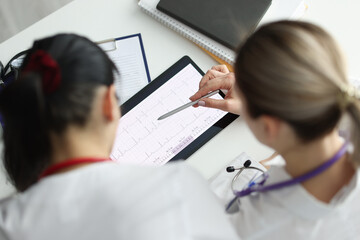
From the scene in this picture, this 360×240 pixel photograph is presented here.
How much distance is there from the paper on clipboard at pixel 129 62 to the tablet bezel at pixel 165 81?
0.7 inches

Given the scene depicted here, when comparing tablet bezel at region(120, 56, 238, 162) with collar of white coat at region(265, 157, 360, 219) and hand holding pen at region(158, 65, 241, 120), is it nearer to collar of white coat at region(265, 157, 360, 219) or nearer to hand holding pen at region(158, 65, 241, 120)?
hand holding pen at region(158, 65, 241, 120)

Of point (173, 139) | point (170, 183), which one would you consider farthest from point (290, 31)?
point (173, 139)

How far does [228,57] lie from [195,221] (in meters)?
0.51

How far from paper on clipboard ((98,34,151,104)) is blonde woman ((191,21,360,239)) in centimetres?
39

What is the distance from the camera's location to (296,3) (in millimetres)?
905

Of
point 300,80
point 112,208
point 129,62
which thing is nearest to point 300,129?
point 300,80

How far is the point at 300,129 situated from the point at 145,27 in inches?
23.5

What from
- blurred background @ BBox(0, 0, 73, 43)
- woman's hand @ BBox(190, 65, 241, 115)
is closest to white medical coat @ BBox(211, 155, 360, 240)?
woman's hand @ BBox(190, 65, 241, 115)

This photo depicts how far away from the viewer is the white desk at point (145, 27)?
36.7 inches

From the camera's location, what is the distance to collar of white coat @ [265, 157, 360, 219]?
0.56 m

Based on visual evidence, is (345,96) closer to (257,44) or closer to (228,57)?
(257,44)

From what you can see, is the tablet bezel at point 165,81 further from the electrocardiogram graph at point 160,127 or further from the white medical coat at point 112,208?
the white medical coat at point 112,208

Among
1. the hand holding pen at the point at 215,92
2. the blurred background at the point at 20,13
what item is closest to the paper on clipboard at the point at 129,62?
the hand holding pen at the point at 215,92

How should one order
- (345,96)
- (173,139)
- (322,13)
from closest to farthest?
(345,96)
(173,139)
(322,13)
